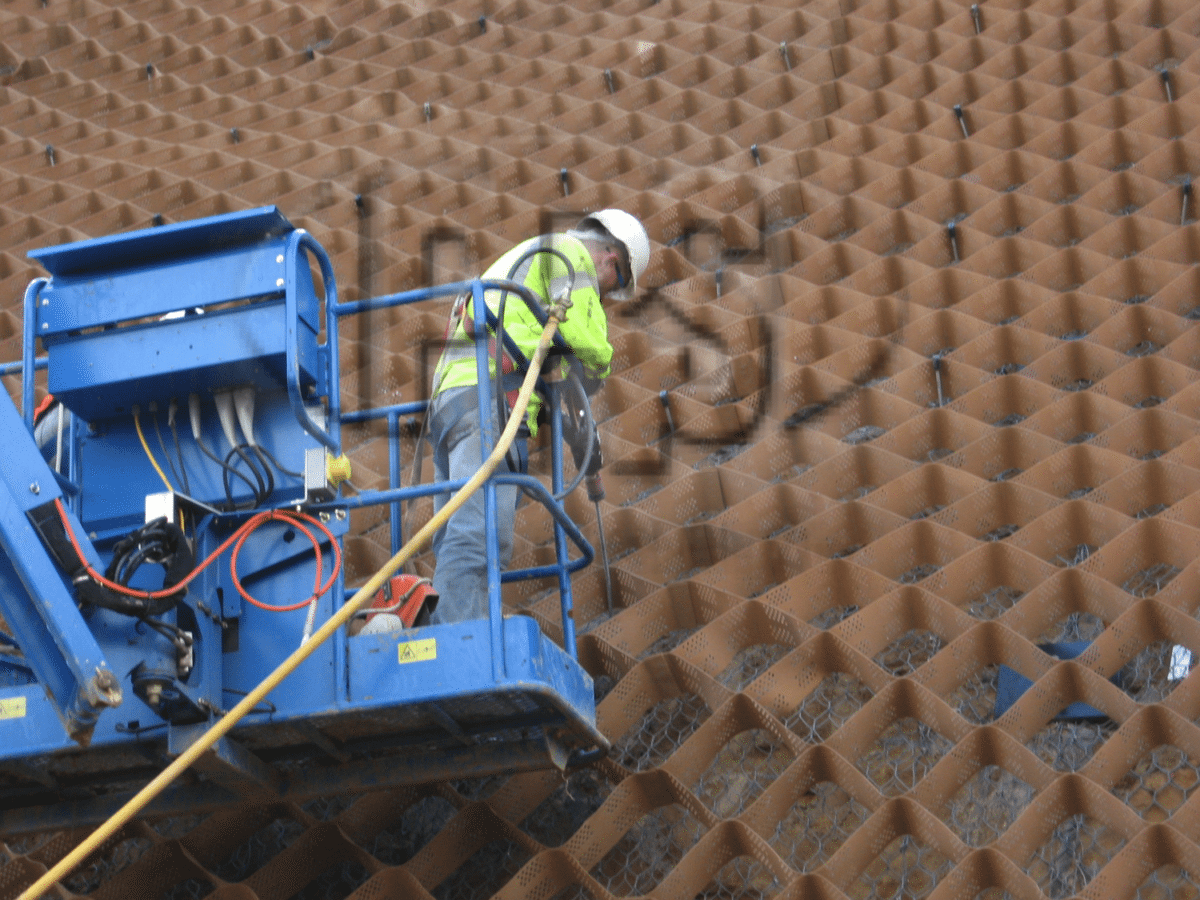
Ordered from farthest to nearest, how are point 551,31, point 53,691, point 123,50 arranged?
point 123,50
point 551,31
point 53,691

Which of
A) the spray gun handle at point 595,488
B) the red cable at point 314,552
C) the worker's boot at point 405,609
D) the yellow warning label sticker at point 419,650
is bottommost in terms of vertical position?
the spray gun handle at point 595,488

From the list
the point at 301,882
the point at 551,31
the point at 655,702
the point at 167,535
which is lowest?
the point at 301,882

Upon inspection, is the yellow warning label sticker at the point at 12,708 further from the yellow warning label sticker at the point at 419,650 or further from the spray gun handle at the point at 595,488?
the spray gun handle at the point at 595,488

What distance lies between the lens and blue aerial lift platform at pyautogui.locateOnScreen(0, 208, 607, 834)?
12.0 feet

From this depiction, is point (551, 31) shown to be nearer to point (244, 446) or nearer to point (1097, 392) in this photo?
Answer: point (1097, 392)

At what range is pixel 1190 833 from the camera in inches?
162

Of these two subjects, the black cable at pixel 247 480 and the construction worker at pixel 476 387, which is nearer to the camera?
the black cable at pixel 247 480

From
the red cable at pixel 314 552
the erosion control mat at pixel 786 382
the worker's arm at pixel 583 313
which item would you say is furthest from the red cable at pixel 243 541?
the erosion control mat at pixel 786 382

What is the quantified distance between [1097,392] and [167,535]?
12.7 feet

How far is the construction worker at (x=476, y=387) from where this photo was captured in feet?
14.0

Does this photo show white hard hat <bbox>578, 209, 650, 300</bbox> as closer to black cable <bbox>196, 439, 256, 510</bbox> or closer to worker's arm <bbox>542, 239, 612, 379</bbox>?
worker's arm <bbox>542, 239, 612, 379</bbox>

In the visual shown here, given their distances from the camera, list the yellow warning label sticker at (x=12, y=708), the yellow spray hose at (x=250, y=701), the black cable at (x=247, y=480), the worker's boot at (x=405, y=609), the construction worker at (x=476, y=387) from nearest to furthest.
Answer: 1. the yellow spray hose at (x=250, y=701)
2. the yellow warning label sticker at (x=12, y=708)
3. the black cable at (x=247, y=480)
4. the worker's boot at (x=405, y=609)
5. the construction worker at (x=476, y=387)

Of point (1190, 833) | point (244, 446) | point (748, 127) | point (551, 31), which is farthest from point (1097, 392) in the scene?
point (551, 31)

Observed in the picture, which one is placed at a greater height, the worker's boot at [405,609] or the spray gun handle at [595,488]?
the worker's boot at [405,609]
